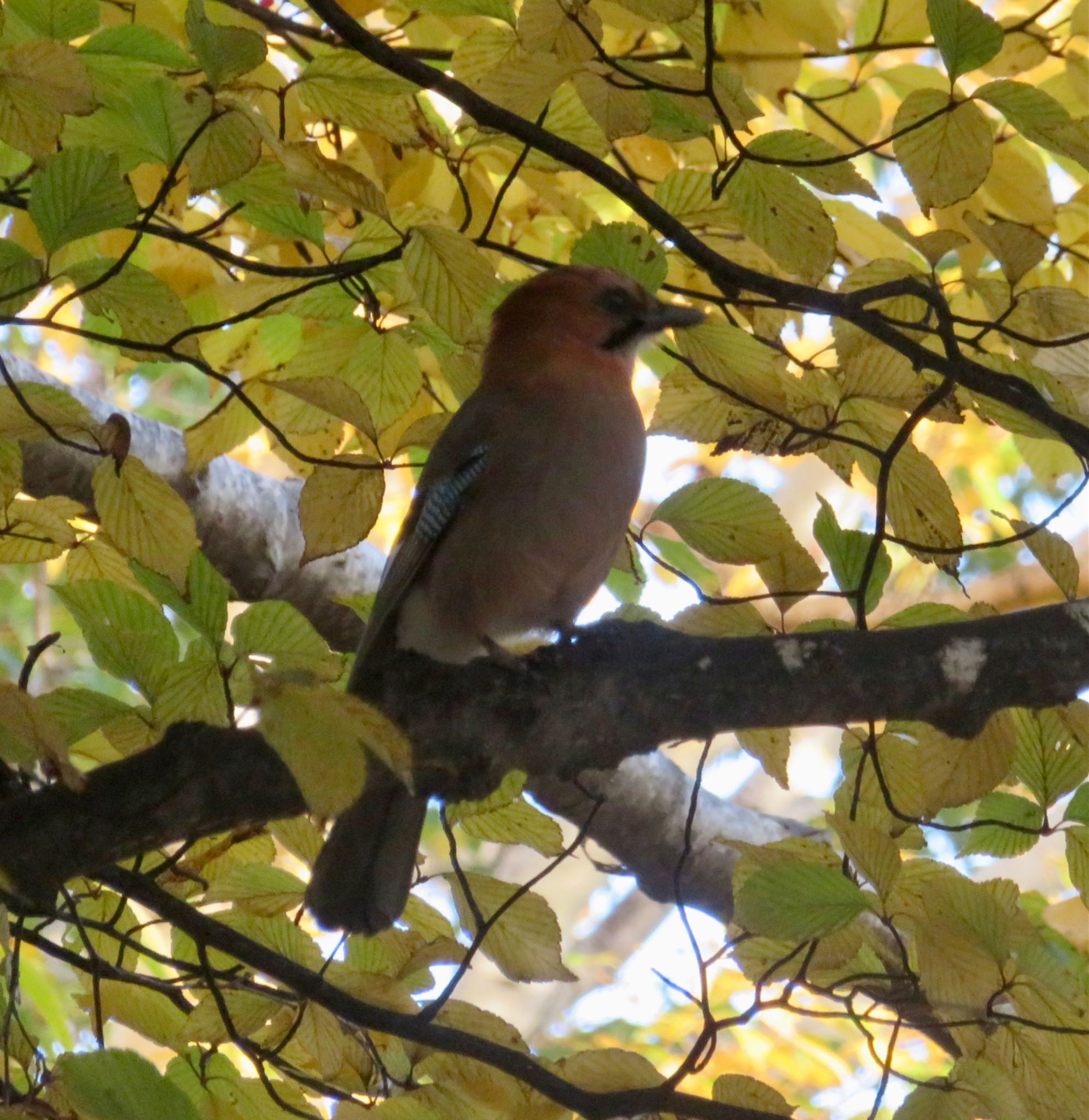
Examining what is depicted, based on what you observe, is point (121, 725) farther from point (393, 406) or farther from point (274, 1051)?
point (393, 406)

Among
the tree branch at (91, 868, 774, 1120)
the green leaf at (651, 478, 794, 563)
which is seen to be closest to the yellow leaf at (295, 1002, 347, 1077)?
the tree branch at (91, 868, 774, 1120)

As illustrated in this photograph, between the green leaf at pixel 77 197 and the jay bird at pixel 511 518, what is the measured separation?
3.74 feet

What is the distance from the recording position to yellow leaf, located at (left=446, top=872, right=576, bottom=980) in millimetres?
2457

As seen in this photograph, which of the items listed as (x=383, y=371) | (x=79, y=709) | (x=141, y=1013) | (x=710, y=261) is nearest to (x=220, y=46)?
(x=383, y=371)

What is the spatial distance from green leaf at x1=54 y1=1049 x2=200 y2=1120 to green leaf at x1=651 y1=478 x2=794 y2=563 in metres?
1.21

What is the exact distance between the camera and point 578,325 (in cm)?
373

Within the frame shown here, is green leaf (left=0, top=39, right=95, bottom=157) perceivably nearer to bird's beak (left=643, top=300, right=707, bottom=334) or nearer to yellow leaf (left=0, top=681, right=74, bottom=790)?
yellow leaf (left=0, top=681, right=74, bottom=790)

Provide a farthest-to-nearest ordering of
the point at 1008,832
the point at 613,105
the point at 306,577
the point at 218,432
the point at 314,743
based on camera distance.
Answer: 1. the point at 306,577
2. the point at 218,432
3. the point at 1008,832
4. the point at 613,105
5. the point at 314,743

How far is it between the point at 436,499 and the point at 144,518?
4.00 ft

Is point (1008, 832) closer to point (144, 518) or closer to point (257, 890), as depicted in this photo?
point (257, 890)

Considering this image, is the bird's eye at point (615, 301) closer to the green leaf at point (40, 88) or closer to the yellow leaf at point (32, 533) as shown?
the yellow leaf at point (32, 533)

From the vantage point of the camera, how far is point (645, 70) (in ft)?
7.70

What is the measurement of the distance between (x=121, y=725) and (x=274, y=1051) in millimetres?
620

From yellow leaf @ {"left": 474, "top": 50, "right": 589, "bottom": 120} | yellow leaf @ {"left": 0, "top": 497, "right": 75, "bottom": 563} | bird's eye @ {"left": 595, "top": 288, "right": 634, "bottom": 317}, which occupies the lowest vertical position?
yellow leaf @ {"left": 0, "top": 497, "right": 75, "bottom": 563}
